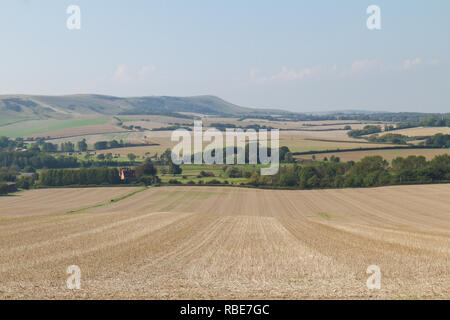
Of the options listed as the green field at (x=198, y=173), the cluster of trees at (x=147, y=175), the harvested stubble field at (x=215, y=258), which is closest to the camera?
the harvested stubble field at (x=215, y=258)

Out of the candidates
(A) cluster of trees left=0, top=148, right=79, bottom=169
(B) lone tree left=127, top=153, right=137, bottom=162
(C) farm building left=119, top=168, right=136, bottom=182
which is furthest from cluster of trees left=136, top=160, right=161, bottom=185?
Answer: (A) cluster of trees left=0, top=148, right=79, bottom=169

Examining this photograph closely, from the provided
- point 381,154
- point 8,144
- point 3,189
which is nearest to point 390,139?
point 381,154

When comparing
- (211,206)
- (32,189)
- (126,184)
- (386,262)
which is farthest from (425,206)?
(32,189)

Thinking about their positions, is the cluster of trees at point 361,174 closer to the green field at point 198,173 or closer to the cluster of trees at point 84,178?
the green field at point 198,173

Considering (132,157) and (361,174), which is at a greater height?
(132,157)

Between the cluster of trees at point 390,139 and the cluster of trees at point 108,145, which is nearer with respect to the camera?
the cluster of trees at point 390,139

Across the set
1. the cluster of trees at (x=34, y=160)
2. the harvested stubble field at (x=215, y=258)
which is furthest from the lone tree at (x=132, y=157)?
the harvested stubble field at (x=215, y=258)

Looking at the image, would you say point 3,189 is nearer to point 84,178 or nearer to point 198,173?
point 84,178

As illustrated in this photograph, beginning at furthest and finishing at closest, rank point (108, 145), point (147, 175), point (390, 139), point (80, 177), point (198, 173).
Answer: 1. point (108, 145)
2. point (390, 139)
3. point (198, 173)
4. point (147, 175)
5. point (80, 177)

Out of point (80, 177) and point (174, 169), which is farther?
point (174, 169)

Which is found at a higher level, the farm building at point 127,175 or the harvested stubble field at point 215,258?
the harvested stubble field at point 215,258
